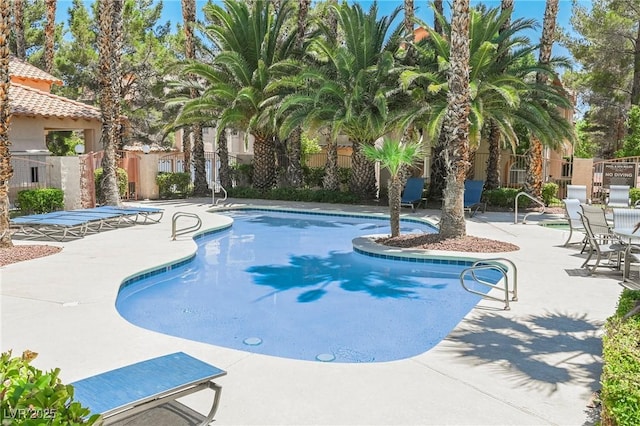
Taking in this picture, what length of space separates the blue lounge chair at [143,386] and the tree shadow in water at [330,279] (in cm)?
512

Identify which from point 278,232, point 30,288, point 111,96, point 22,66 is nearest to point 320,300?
point 30,288

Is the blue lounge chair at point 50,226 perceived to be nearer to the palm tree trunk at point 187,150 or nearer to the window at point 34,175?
the window at point 34,175

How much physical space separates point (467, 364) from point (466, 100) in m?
8.20

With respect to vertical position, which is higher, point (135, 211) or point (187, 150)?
point (187, 150)

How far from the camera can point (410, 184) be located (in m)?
19.9

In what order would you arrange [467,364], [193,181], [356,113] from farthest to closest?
[193,181] < [356,113] < [467,364]

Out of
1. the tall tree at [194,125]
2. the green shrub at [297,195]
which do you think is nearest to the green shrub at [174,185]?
the tall tree at [194,125]

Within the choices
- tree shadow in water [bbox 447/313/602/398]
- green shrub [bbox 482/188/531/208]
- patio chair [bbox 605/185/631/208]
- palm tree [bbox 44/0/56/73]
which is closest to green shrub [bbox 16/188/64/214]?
tree shadow in water [bbox 447/313/602/398]

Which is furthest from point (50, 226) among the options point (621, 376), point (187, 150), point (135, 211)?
point (187, 150)

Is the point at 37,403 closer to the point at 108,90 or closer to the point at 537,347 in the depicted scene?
the point at 537,347

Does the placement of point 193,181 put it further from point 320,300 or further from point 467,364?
point 467,364

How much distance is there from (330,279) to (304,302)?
167cm

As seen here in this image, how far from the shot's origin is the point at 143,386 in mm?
3693

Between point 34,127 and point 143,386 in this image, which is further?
point 34,127
